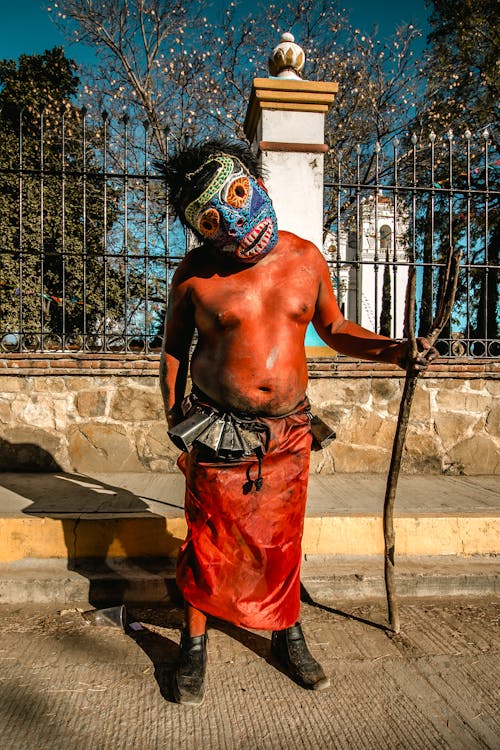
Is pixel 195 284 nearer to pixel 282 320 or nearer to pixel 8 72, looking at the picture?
pixel 282 320

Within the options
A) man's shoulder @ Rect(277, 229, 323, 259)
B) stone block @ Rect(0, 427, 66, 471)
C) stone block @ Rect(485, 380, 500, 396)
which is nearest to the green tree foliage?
stone block @ Rect(0, 427, 66, 471)

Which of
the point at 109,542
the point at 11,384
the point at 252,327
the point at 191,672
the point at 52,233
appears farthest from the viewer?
the point at 52,233

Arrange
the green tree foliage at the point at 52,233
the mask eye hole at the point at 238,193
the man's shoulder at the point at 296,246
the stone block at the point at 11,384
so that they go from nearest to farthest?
1. the mask eye hole at the point at 238,193
2. the man's shoulder at the point at 296,246
3. the stone block at the point at 11,384
4. the green tree foliage at the point at 52,233

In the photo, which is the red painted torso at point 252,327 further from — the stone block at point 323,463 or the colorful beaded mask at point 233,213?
the stone block at point 323,463

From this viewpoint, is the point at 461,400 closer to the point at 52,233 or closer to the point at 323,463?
the point at 323,463

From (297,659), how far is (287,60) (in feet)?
15.5

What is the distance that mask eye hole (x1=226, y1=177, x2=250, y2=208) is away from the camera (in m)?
2.05

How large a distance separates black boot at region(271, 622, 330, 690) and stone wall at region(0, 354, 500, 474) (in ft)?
7.89

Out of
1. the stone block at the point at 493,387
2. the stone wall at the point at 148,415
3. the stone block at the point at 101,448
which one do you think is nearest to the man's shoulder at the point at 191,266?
the stone wall at the point at 148,415

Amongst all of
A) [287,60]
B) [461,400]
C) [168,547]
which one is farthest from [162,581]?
[287,60]

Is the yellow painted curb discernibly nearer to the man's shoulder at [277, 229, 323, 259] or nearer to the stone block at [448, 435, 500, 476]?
the stone block at [448, 435, 500, 476]

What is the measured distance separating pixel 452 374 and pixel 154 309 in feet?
20.4

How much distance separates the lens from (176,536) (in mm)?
3164

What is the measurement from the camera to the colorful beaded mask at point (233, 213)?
6.72 ft
